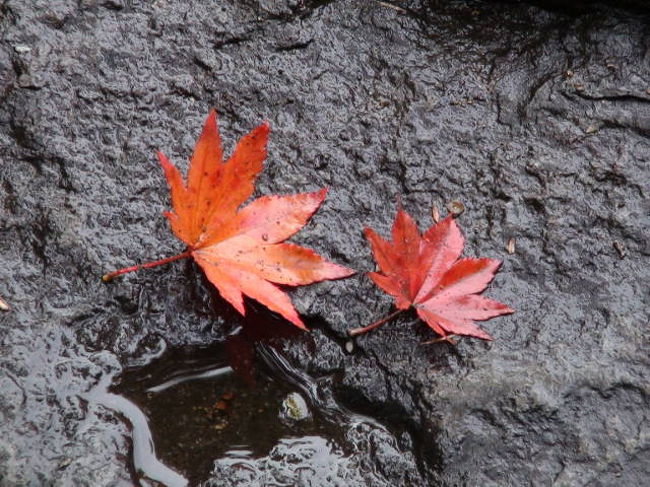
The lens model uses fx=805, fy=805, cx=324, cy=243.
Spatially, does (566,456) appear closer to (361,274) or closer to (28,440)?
(361,274)

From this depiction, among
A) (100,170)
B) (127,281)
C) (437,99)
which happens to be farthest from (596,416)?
(100,170)

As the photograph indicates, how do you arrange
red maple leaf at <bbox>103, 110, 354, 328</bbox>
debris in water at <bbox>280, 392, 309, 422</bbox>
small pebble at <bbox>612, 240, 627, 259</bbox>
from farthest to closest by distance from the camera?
small pebble at <bbox>612, 240, 627, 259</bbox>, debris in water at <bbox>280, 392, 309, 422</bbox>, red maple leaf at <bbox>103, 110, 354, 328</bbox>

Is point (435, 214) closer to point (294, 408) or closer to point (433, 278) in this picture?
point (433, 278)

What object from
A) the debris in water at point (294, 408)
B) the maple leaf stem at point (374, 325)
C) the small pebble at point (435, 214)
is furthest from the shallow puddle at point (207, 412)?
the small pebble at point (435, 214)

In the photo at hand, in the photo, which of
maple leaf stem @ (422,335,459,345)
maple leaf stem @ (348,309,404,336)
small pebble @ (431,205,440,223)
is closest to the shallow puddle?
maple leaf stem @ (348,309,404,336)

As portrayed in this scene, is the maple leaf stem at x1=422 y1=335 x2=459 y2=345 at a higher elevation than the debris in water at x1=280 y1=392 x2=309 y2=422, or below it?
higher

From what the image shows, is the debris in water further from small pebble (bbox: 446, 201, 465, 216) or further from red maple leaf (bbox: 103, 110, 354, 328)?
small pebble (bbox: 446, 201, 465, 216)
